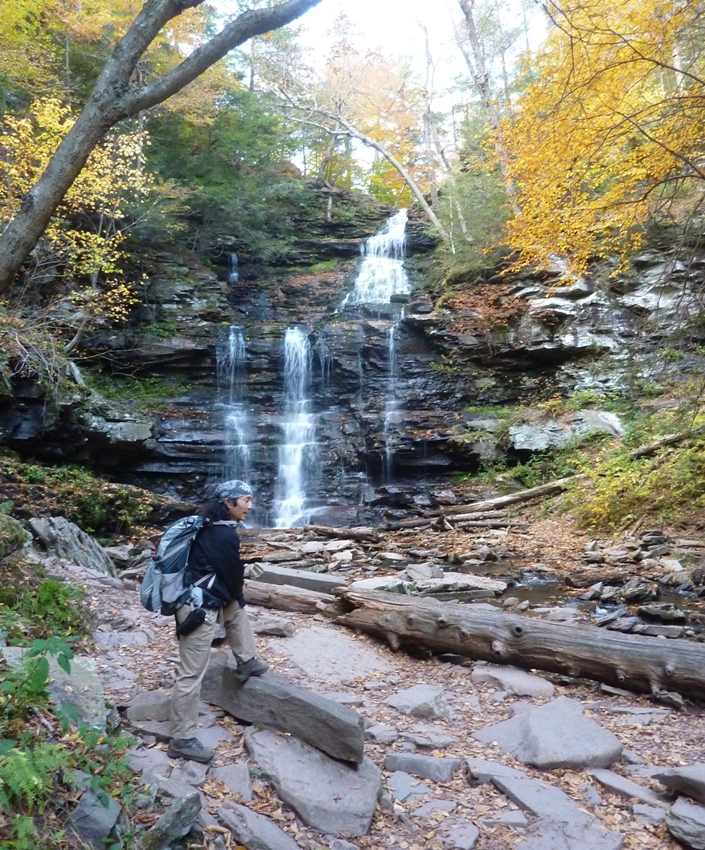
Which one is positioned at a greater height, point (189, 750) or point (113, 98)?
point (113, 98)

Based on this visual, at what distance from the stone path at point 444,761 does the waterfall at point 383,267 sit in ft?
55.2

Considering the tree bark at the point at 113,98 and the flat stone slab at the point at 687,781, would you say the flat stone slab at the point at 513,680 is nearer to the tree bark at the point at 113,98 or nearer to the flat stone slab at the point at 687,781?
the flat stone slab at the point at 687,781

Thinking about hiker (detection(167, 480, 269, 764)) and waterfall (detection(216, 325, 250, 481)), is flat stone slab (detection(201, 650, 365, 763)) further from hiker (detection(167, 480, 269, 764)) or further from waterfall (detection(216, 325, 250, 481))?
waterfall (detection(216, 325, 250, 481))

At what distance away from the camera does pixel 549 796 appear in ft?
9.46

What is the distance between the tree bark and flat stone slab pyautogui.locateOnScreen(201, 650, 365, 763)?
2632 millimetres

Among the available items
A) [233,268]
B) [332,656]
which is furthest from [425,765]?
[233,268]

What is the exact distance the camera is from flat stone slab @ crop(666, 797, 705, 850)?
2.52m

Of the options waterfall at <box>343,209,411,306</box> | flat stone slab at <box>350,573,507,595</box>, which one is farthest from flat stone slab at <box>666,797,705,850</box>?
waterfall at <box>343,209,411,306</box>

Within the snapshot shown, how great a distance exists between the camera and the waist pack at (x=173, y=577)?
10.2 ft

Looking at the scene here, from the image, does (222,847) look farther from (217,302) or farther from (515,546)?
(217,302)

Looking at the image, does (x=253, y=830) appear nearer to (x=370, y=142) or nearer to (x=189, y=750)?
(x=189, y=750)

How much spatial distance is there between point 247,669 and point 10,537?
9.97 feet

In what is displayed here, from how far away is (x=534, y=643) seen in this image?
460 cm

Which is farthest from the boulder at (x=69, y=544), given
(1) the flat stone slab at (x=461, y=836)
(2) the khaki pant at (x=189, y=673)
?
(1) the flat stone slab at (x=461, y=836)
